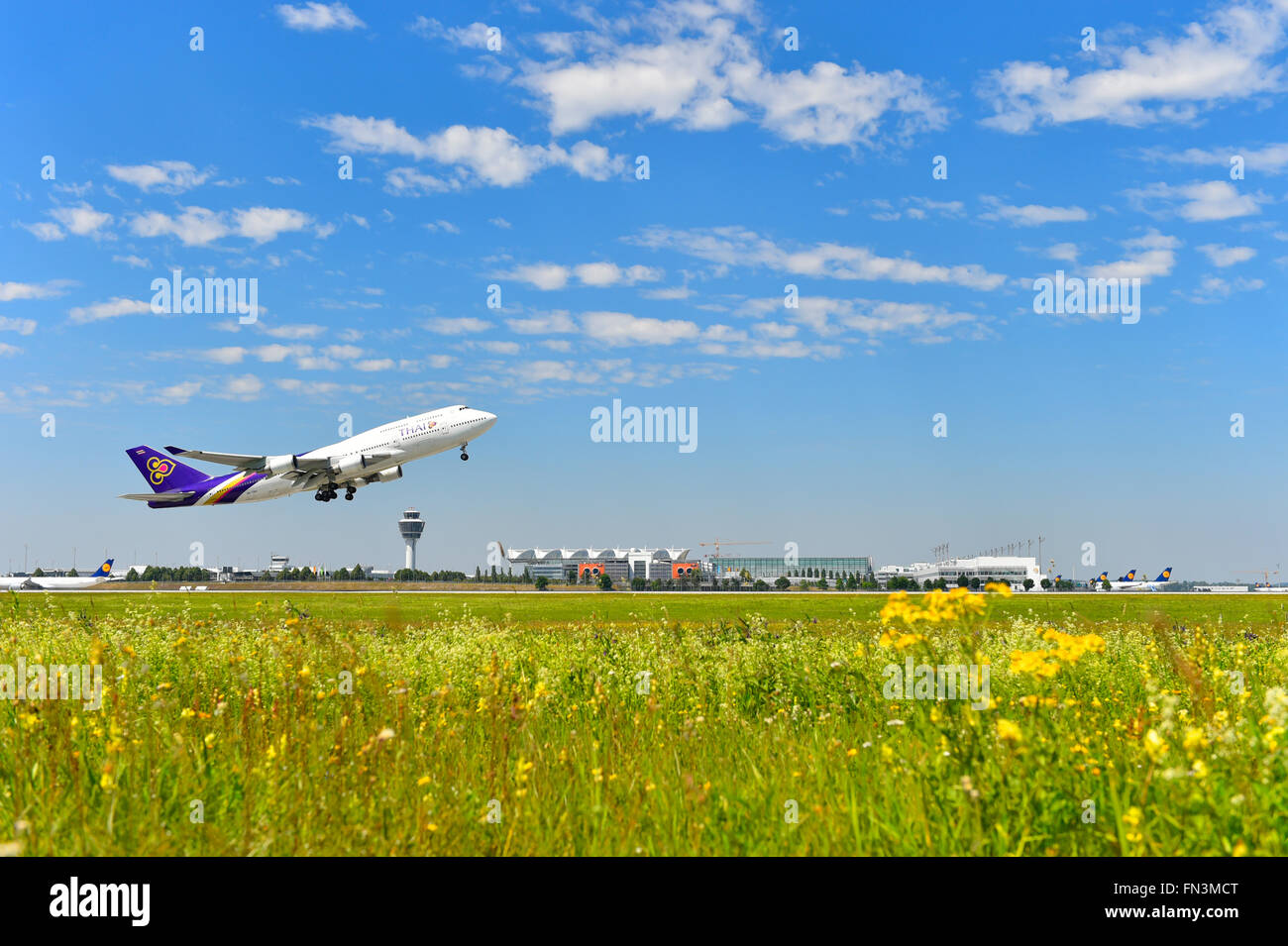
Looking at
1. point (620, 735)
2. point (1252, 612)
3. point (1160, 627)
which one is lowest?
point (1252, 612)

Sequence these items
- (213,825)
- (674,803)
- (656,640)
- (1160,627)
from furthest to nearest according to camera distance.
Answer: (656,640) < (1160,627) < (674,803) < (213,825)

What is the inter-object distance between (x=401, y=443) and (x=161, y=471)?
89.8ft

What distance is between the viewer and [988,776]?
468 cm

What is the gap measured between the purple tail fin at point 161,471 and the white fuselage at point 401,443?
49.2ft

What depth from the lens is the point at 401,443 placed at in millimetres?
55000

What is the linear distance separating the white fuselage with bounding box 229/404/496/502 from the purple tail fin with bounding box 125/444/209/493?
49.2 ft

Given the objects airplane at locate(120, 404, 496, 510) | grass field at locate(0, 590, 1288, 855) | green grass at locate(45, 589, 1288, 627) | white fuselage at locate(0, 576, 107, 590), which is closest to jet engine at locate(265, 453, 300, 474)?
airplane at locate(120, 404, 496, 510)

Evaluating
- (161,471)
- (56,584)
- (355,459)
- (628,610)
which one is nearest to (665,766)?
(628,610)

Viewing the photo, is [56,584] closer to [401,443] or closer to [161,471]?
[161,471]

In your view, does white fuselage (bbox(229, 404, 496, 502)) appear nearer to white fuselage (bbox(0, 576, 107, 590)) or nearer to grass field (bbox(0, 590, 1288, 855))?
white fuselage (bbox(0, 576, 107, 590))

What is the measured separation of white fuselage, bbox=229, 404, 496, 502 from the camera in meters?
54.3
